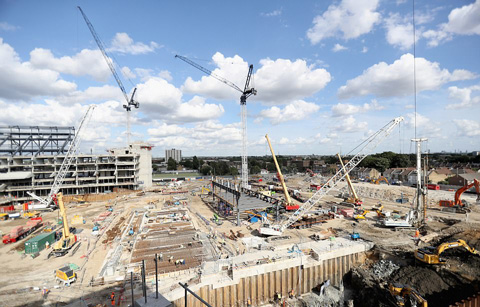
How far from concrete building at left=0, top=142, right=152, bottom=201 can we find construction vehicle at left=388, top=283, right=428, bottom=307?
7806 centimetres

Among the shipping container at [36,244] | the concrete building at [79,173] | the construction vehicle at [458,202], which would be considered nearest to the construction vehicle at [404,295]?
the construction vehicle at [458,202]

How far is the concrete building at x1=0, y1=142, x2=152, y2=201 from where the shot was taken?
6588 centimetres

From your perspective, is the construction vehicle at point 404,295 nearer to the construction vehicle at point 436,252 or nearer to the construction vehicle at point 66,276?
the construction vehicle at point 436,252

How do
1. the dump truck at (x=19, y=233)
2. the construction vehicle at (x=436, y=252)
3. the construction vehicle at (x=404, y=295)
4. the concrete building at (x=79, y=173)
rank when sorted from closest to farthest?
the construction vehicle at (x=404, y=295)
the construction vehicle at (x=436, y=252)
the dump truck at (x=19, y=233)
the concrete building at (x=79, y=173)

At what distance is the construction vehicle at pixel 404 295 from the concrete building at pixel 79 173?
7806cm

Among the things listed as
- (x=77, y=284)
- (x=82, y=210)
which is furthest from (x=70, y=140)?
(x=77, y=284)

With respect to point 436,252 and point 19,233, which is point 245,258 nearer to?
point 436,252

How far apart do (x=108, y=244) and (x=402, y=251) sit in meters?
37.5

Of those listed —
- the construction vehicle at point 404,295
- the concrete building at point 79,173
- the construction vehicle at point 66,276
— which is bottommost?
the construction vehicle at point 404,295

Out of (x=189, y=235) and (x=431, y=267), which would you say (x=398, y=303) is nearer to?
(x=431, y=267)

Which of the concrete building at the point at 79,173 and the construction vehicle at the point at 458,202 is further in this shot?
the concrete building at the point at 79,173

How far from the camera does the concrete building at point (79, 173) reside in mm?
65875

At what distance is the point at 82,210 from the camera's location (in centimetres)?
5534

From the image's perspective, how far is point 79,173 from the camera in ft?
260
